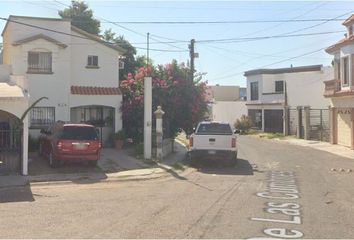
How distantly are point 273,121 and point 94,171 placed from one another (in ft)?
119

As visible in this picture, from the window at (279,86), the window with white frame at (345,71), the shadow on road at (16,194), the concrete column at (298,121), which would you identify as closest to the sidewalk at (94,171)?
the shadow on road at (16,194)

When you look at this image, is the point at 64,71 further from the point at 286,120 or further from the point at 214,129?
the point at 286,120

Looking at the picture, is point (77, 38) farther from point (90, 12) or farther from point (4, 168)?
point (90, 12)

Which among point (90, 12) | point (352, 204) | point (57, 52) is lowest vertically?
point (352, 204)

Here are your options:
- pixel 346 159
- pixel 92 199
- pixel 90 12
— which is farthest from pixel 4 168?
pixel 90 12

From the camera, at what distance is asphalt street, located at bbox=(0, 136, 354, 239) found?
930cm

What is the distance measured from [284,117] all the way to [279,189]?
114 feet

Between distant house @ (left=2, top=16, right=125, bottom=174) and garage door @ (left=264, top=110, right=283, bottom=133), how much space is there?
2564cm

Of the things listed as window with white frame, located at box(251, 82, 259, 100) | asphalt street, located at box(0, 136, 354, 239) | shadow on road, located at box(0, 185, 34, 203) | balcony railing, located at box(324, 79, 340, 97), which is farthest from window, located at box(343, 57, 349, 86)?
shadow on road, located at box(0, 185, 34, 203)

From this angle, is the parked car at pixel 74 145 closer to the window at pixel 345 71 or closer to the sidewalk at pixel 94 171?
the sidewalk at pixel 94 171

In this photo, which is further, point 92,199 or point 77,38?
point 77,38

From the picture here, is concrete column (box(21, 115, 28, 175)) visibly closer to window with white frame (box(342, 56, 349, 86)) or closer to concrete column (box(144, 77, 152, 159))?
concrete column (box(144, 77, 152, 159))

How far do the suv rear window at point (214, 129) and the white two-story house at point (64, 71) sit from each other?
858 centimetres

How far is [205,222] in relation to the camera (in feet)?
33.1
